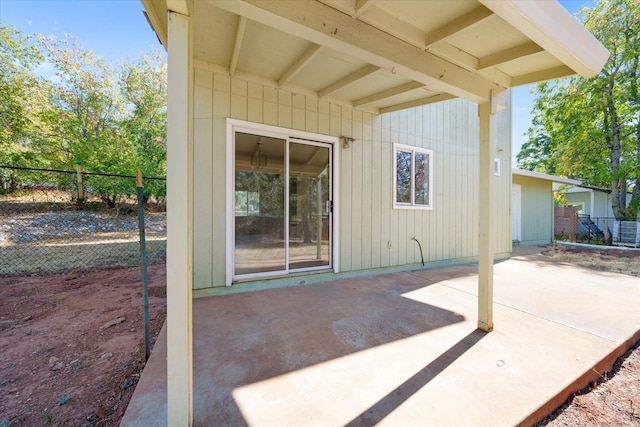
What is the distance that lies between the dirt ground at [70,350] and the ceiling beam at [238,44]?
9.52 ft

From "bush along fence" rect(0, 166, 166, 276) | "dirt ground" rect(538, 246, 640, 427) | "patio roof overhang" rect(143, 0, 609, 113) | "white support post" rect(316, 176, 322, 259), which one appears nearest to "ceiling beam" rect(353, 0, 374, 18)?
"patio roof overhang" rect(143, 0, 609, 113)

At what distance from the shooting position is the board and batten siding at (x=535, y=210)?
908 centimetres

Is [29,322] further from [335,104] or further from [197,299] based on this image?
[335,104]

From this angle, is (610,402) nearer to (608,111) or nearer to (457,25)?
(457,25)

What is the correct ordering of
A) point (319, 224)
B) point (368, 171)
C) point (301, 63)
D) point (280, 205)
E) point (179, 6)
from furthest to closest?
1. point (368, 171)
2. point (319, 224)
3. point (280, 205)
4. point (301, 63)
5. point (179, 6)

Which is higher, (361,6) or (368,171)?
(361,6)

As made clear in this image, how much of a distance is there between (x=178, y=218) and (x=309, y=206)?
287 cm

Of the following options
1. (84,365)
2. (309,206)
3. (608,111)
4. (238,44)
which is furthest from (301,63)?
(608,111)

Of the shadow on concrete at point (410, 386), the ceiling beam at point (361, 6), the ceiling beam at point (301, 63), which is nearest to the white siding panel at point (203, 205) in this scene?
the ceiling beam at point (301, 63)

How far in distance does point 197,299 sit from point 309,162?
8.06 ft

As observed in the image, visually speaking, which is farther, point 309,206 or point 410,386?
point 309,206

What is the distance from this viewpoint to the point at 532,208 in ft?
30.5

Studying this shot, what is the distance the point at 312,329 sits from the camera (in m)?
2.41

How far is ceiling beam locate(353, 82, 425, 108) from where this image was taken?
10.9ft
